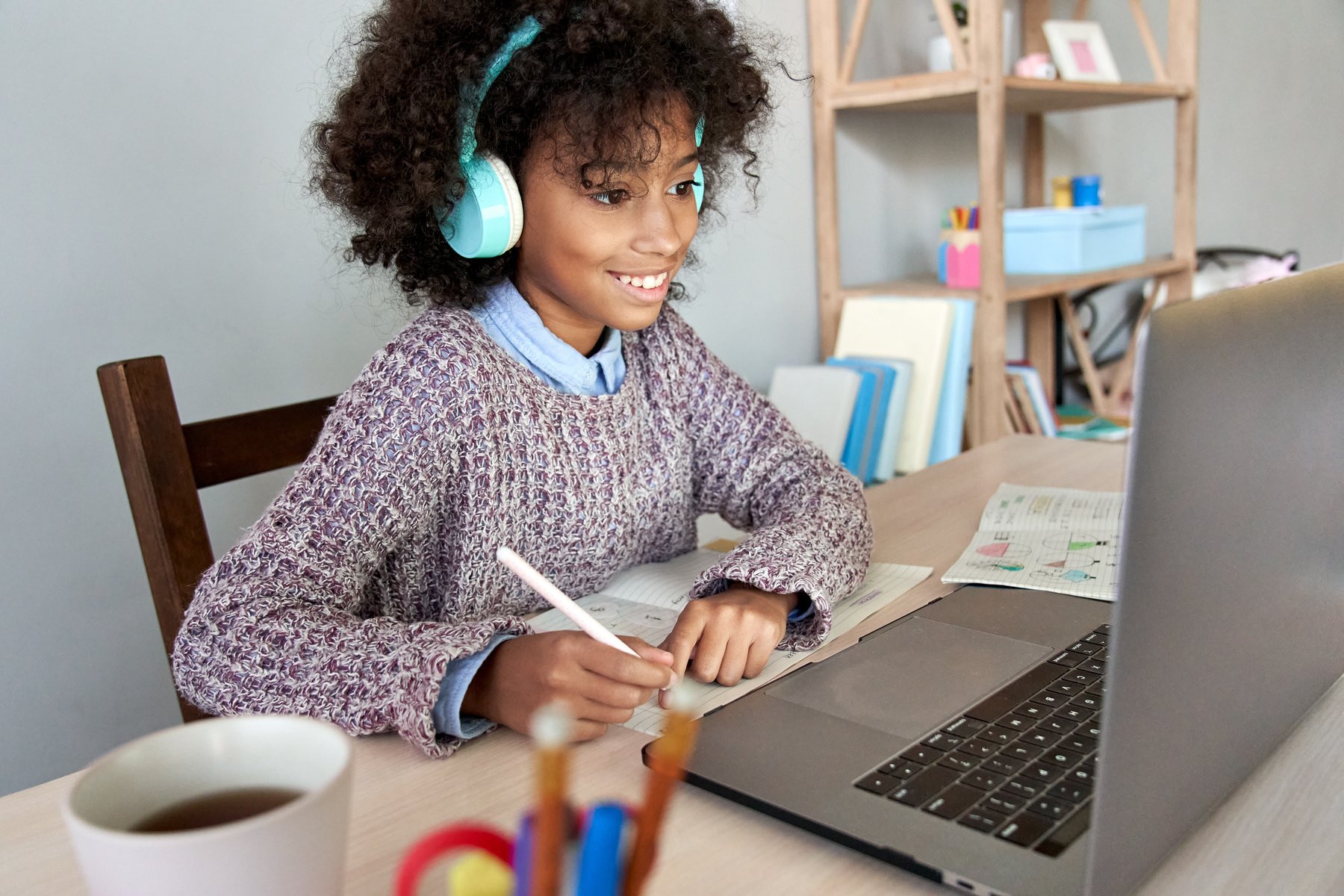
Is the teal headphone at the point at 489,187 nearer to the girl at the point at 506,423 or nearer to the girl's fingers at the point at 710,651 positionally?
the girl at the point at 506,423

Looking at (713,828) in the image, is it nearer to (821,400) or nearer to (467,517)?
(467,517)

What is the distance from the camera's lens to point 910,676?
65 cm

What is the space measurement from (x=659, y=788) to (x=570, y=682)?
37 cm

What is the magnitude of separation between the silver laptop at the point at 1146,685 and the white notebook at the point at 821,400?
3.75ft

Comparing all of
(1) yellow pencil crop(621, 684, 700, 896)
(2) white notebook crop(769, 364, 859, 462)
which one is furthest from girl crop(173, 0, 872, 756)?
(2) white notebook crop(769, 364, 859, 462)

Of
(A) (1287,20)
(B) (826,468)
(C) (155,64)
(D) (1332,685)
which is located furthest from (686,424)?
(A) (1287,20)

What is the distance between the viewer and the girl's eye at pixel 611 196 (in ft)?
2.78

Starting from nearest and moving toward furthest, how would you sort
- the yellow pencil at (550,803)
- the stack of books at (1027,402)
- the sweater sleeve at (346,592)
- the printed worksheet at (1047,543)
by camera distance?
the yellow pencil at (550,803) < the sweater sleeve at (346,592) < the printed worksheet at (1047,543) < the stack of books at (1027,402)

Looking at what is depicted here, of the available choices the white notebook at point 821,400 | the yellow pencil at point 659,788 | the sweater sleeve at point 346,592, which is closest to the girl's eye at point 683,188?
the sweater sleeve at point 346,592

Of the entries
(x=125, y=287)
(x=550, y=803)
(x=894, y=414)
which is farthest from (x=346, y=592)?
(x=894, y=414)

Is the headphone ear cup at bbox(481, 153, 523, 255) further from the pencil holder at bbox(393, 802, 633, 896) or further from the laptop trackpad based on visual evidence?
the pencil holder at bbox(393, 802, 633, 896)

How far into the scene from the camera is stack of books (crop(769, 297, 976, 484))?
183cm

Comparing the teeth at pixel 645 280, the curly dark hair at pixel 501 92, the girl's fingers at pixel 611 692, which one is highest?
the curly dark hair at pixel 501 92

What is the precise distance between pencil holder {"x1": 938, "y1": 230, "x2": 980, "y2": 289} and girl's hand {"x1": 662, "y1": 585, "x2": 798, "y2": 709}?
1436mm
